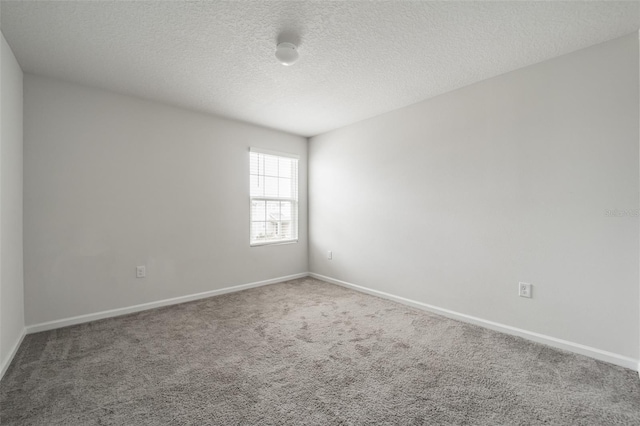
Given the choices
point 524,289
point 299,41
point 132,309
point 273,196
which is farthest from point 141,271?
point 524,289

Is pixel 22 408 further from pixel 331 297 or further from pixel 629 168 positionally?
pixel 629 168

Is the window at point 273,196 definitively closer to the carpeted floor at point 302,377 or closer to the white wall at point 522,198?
the white wall at point 522,198

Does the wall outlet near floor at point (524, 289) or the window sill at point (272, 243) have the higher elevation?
the window sill at point (272, 243)

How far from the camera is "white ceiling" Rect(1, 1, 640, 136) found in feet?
6.18

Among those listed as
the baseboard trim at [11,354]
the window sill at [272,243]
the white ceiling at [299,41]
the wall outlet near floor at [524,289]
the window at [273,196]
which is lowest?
the baseboard trim at [11,354]

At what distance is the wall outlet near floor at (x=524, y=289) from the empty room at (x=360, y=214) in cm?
2

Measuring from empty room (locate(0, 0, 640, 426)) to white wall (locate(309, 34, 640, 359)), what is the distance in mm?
17

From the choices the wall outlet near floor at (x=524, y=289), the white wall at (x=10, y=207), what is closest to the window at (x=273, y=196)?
Result: the white wall at (x=10, y=207)

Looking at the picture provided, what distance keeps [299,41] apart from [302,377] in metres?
2.45

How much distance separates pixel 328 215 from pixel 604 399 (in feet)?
11.3

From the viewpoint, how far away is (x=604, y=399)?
179cm

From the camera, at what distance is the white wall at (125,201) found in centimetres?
276

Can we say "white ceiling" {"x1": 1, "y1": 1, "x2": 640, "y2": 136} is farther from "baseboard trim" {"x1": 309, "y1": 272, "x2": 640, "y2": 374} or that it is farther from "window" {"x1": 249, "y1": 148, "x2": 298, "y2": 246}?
"baseboard trim" {"x1": 309, "y1": 272, "x2": 640, "y2": 374}

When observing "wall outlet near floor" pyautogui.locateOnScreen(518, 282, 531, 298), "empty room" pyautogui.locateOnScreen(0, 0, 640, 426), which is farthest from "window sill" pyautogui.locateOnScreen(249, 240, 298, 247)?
"wall outlet near floor" pyautogui.locateOnScreen(518, 282, 531, 298)
